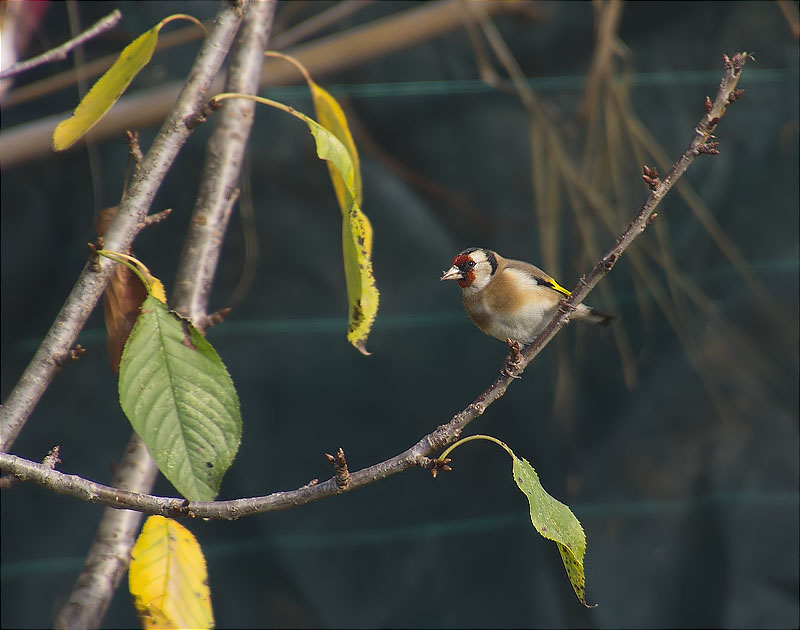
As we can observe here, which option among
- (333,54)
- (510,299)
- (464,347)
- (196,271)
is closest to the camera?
(196,271)

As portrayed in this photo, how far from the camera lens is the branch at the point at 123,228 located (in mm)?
751

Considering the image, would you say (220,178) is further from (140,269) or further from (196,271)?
(140,269)

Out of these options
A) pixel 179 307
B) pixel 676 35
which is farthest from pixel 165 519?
pixel 676 35

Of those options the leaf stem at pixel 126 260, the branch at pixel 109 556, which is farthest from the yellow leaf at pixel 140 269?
the branch at pixel 109 556

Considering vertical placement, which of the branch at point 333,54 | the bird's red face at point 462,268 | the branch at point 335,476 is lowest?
the branch at point 335,476

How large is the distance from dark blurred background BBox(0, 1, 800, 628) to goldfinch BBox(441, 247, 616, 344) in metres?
0.50

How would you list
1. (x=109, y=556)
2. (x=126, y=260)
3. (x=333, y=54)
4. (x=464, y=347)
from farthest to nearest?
1. (x=464, y=347)
2. (x=333, y=54)
3. (x=109, y=556)
4. (x=126, y=260)

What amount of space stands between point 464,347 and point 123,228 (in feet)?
4.10

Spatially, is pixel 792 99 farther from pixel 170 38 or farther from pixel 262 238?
pixel 170 38

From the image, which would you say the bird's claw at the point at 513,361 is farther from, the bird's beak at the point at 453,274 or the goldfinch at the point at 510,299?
the goldfinch at the point at 510,299

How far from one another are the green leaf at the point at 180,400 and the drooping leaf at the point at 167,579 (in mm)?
64

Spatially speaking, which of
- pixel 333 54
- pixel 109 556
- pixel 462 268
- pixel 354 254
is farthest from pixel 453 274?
pixel 333 54

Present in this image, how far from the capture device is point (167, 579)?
2.26ft

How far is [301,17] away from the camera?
74.1 inches
